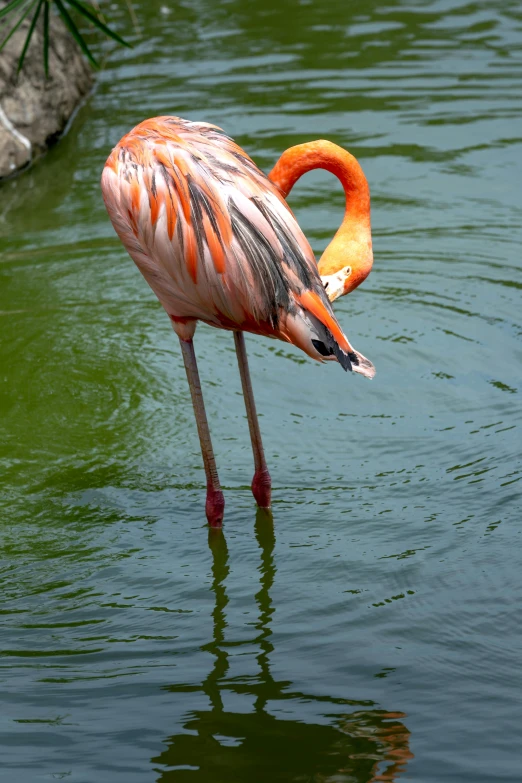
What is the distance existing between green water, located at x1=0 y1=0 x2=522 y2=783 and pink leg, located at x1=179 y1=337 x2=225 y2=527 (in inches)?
4.3

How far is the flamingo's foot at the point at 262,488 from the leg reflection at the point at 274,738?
3.12 feet

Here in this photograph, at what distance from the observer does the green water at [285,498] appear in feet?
10.2

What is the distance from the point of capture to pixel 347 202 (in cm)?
389

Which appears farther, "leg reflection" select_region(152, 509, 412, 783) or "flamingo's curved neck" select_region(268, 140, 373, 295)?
"flamingo's curved neck" select_region(268, 140, 373, 295)

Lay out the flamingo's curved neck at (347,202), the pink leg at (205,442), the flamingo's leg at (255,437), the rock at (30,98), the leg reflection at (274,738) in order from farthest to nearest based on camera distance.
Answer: the rock at (30,98), the flamingo's leg at (255,437), the pink leg at (205,442), the flamingo's curved neck at (347,202), the leg reflection at (274,738)

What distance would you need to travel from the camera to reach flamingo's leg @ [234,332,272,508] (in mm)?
4152

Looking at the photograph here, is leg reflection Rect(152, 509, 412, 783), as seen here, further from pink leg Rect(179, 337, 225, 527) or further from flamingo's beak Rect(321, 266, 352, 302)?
flamingo's beak Rect(321, 266, 352, 302)

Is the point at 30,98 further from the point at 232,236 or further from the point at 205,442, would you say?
the point at 232,236

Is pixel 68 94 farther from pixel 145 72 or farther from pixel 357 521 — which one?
pixel 357 521

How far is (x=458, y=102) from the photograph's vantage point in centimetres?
832

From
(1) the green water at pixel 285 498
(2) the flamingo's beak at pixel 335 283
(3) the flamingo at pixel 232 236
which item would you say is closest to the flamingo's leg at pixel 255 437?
(1) the green water at pixel 285 498

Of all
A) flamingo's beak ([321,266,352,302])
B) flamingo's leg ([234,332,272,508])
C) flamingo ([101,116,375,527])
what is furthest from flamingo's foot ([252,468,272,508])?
flamingo's beak ([321,266,352,302])

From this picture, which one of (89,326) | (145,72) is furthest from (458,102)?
(89,326)

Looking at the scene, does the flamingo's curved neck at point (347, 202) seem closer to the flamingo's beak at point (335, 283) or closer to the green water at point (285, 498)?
the flamingo's beak at point (335, 283)
